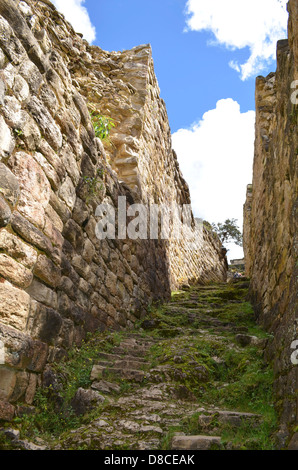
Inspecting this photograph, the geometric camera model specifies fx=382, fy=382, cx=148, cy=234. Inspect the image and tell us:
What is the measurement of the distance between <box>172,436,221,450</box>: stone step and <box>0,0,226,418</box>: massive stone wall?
4.01 ft

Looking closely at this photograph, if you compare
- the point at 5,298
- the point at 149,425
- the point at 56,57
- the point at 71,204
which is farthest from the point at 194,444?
the point at 56,57

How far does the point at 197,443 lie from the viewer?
267cm

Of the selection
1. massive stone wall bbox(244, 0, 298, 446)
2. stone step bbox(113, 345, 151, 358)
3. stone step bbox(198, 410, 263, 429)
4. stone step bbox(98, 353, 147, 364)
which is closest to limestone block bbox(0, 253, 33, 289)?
stone step bbox(98, 353, 147, 364)

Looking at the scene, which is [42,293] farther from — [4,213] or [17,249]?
[4,213]

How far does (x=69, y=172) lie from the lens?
433 cm

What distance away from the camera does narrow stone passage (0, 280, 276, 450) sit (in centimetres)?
283

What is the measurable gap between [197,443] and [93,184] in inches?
130

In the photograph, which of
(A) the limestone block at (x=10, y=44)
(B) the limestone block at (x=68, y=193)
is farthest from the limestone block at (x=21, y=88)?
(B) the limestone block at (x=68, y=193)

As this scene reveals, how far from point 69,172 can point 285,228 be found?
249 cm

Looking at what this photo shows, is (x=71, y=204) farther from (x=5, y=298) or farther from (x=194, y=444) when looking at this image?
(x=194, y=444)

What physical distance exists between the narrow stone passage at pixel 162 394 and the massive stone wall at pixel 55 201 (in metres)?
0.28

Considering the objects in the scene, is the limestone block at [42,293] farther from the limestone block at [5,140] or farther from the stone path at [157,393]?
the limestone block at [5,140]

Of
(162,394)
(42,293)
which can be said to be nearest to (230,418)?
(162,394)
